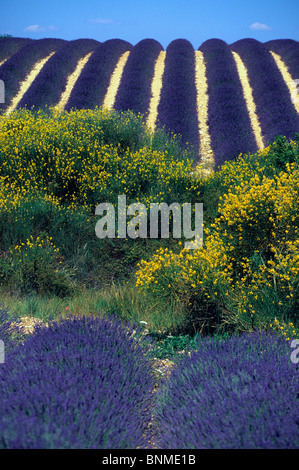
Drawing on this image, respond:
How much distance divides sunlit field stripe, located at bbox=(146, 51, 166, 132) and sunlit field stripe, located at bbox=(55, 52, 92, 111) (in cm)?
297

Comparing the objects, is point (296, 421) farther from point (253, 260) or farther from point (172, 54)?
point (172, 54)

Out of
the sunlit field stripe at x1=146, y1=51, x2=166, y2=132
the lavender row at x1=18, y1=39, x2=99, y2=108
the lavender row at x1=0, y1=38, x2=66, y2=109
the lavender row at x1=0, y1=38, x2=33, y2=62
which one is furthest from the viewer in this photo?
the lavender row at x1=0, y1=38, x2=33, y2=62

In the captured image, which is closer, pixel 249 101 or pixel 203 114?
pixel 203 114

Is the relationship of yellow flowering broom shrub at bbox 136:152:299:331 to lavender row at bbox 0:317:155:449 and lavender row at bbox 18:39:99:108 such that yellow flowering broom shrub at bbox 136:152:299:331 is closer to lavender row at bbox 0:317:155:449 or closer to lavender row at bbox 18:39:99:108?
lavender row at bbox 0:317:155:449

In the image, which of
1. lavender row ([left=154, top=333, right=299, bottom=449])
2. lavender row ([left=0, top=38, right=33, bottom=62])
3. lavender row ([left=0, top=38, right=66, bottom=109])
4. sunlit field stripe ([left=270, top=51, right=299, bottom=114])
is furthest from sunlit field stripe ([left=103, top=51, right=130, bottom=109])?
lavender row ([left=154, top=333, right=299, bottom=449])

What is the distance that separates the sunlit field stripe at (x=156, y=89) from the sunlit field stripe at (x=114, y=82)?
4.60ft

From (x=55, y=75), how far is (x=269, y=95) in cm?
826

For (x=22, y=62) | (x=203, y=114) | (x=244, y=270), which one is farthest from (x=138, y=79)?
(x=244, y=270)

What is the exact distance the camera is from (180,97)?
1391 cm

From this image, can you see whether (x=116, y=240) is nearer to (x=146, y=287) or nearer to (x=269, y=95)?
(x=146, y=287)

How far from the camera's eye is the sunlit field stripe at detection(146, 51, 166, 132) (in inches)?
505

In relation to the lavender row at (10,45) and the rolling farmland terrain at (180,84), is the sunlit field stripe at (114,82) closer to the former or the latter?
the rolling farmland terrain at (180,84)

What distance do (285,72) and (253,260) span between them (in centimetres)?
1504
